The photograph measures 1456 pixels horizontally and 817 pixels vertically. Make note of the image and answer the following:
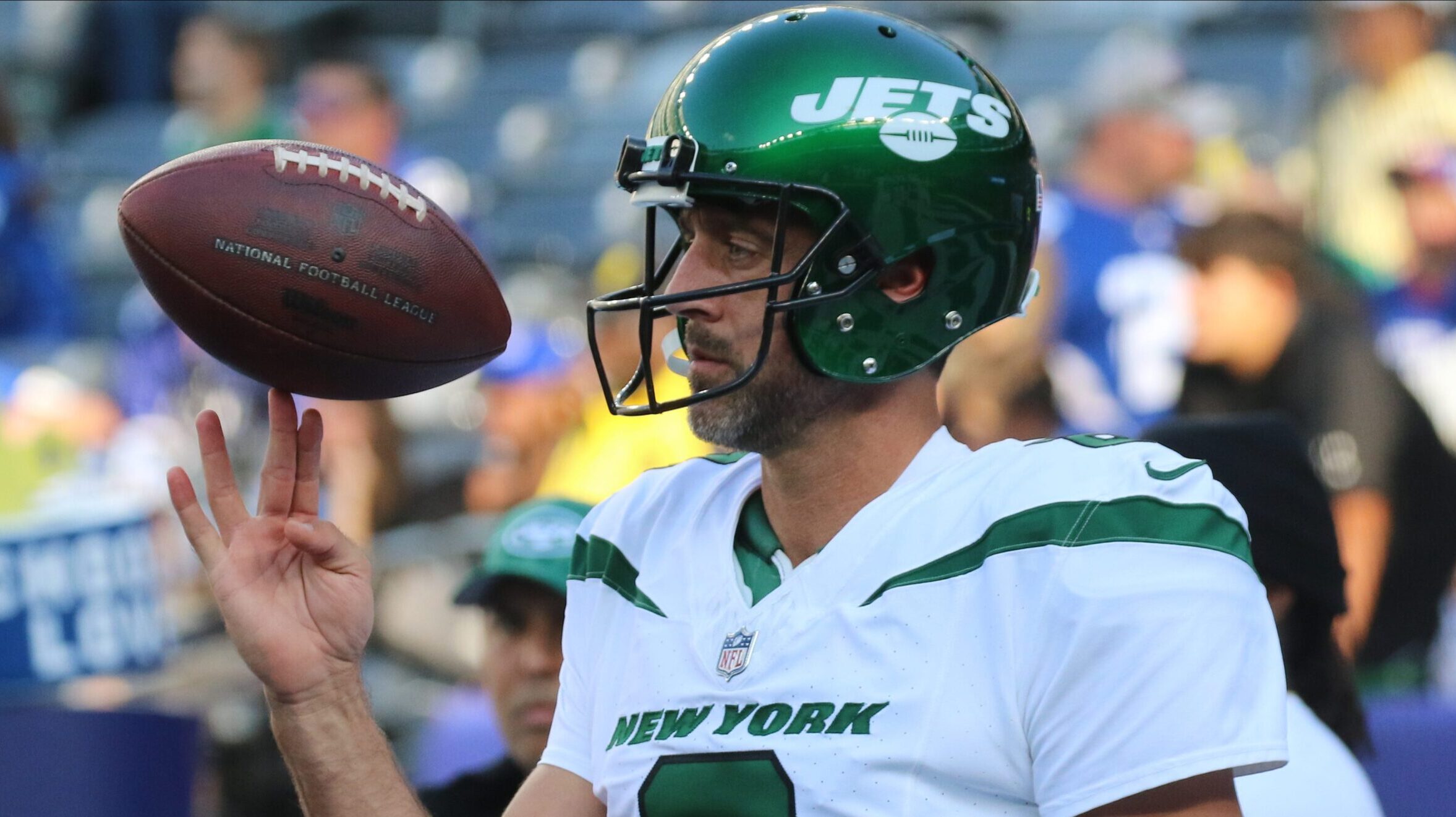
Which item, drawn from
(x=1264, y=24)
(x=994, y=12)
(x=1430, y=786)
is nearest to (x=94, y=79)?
(x=994, y=12)

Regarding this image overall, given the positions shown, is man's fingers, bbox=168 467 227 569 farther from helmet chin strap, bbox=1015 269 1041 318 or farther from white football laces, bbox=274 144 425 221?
helmet chin strap, bbox=1015 269 1041 318

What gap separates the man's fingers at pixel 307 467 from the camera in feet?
6.75

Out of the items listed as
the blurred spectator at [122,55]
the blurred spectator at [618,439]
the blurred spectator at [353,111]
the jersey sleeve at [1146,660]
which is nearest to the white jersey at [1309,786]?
the jersey sleeve at [1146,660]

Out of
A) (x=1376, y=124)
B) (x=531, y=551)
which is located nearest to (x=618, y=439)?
(x=531, y=551)

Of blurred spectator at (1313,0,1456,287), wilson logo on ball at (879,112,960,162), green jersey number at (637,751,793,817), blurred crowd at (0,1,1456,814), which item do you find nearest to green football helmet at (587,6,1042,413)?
wilson logo on ball at (879,112,960,162)

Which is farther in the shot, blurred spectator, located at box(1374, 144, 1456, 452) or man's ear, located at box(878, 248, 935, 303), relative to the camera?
blurred spectator, located at box(1374, 144, 1456, 452)

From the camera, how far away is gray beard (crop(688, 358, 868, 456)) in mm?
1969

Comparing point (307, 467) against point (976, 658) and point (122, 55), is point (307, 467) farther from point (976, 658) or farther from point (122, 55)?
point (122, 55)

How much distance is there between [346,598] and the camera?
2.03 meters

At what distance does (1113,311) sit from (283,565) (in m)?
3.94

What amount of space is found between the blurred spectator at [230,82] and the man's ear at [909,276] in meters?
4.71

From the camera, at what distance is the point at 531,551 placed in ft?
10.5

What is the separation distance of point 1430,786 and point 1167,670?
86.9 inches

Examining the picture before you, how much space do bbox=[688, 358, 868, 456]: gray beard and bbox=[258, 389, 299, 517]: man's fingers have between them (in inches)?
18.2
